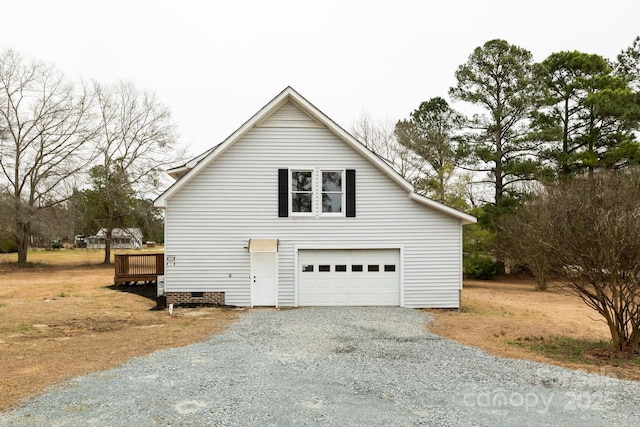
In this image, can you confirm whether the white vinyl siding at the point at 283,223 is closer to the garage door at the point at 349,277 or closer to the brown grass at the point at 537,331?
the garage door at the point at 349,277

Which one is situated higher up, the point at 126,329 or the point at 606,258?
the point at 606,258

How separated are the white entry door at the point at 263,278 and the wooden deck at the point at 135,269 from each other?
5.27m

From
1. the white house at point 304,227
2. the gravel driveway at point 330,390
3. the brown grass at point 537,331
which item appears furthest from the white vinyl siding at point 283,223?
the gravel driveway at point 330,390

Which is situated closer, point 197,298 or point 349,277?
point 197,298

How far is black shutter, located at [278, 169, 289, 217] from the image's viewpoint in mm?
15820

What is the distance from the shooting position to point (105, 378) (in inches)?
286

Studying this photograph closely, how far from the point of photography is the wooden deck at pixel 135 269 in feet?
63.5

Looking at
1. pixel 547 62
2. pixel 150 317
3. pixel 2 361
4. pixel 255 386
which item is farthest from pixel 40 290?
pixel 547 62

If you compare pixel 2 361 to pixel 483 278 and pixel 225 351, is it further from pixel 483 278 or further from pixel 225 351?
pixel 483 278

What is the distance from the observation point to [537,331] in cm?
1270

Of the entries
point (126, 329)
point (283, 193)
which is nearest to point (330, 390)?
point (126, 329)

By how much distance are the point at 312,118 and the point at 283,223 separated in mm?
3889

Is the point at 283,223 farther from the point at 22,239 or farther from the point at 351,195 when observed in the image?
the point at 22,239

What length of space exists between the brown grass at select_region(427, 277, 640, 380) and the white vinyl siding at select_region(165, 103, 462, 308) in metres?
2.14
